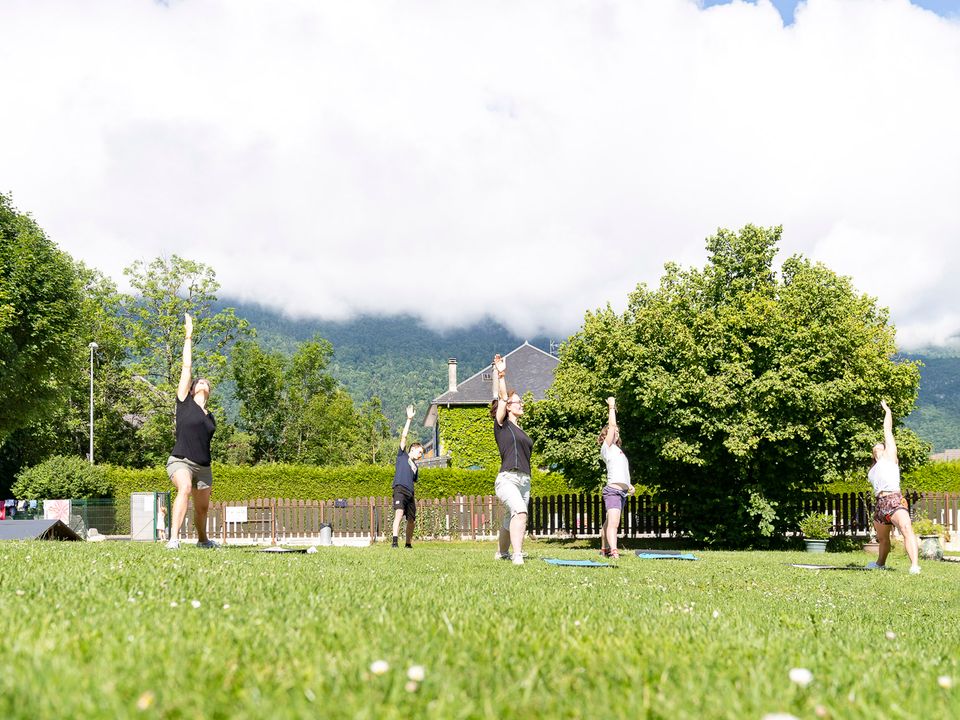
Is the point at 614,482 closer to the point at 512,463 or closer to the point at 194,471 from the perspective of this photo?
the point at 512,463

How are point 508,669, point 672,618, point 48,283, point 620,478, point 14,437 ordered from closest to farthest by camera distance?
point 508,669 → point 672,618 → point 620,478 → point 48,283 → point 14,437

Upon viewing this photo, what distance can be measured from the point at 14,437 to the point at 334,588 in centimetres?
4746

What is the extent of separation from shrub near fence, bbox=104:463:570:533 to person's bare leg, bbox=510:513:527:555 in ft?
90.1

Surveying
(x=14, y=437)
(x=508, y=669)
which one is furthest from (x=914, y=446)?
(x=14, y=437)

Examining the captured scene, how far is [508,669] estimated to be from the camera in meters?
2.87

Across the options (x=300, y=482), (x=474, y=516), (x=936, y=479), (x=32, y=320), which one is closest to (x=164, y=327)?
(x=300, y=482)

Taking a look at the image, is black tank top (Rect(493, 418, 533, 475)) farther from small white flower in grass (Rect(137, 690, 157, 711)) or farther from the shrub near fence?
the shrub near fence

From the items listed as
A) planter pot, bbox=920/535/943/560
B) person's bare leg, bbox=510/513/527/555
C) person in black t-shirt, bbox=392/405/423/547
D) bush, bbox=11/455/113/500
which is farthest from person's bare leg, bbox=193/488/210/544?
bush, bbox=11/455/113/500

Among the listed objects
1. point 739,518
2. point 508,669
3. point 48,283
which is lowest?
point 739,518

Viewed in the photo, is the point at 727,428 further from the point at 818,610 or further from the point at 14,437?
the point at 14,437

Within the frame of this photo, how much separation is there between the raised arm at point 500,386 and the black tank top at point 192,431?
344 centimetres

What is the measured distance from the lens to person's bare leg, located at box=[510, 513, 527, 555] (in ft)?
33.9

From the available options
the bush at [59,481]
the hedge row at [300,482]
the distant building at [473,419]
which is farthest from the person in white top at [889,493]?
the distant building at [473,419]

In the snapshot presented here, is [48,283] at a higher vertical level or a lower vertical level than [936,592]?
higher
